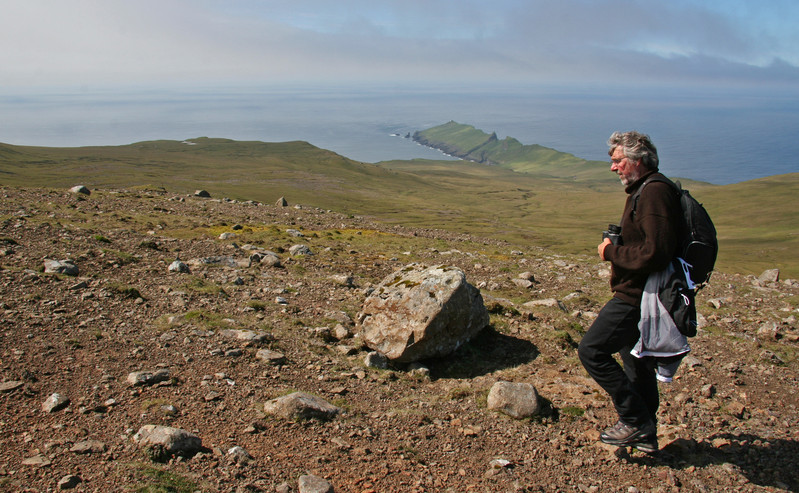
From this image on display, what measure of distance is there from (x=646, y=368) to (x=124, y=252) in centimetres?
1653

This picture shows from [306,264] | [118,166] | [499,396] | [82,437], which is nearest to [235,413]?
[82,437]

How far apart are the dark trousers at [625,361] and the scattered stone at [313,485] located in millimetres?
3695

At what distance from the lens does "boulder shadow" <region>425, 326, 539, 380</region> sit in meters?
10.0

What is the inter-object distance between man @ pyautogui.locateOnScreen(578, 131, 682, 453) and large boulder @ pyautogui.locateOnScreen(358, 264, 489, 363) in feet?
12.4

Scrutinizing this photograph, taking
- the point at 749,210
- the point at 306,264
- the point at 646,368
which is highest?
the point at 646,368

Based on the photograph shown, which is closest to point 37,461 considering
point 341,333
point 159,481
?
point 159,481

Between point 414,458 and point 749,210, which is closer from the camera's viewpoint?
point 414,458

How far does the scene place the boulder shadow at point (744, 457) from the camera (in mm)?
6152

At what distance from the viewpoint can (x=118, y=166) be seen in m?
146

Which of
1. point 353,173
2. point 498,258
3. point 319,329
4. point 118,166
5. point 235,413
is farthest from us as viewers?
point 353,173

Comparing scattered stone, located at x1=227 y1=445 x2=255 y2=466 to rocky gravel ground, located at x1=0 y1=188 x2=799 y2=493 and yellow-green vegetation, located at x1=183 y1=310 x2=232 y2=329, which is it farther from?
yellow-green vegetation, located at x1=183 y1=310 x2=232 y2=329

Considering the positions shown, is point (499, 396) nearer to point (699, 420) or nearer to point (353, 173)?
point (699, 420)

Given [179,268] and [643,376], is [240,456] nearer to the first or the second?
[643,376]

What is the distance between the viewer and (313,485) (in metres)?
5.75
